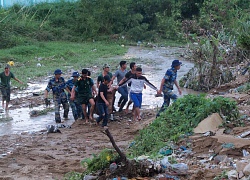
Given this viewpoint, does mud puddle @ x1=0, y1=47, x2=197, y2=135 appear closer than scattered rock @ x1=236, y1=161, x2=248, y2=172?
No

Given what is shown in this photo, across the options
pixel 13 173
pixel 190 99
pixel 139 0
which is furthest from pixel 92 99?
pixel 139 0

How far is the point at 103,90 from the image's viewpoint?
11.7 m

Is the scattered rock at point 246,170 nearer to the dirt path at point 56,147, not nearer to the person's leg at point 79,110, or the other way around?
the dirt path at point 56,147

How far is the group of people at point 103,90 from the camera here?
38.8ft

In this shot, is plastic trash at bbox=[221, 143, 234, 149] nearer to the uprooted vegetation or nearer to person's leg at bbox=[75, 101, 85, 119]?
the uprooted vegetation

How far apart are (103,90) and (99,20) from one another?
824 inches

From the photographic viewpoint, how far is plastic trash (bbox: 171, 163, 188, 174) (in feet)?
21.7

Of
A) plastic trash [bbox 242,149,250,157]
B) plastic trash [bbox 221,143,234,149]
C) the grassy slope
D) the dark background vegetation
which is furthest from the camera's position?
the dark background vegetation

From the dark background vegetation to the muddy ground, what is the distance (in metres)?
17.8

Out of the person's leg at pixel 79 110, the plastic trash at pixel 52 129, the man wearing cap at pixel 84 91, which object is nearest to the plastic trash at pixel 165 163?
the plastic trash at pixel 52 129

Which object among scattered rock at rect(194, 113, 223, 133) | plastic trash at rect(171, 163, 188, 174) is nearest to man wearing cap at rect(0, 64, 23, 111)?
scattered rock at rect(194, 113, 223, 133)

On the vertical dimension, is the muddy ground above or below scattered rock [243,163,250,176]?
below

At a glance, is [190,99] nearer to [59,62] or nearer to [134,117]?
[134,117]

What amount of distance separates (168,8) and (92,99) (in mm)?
22492
